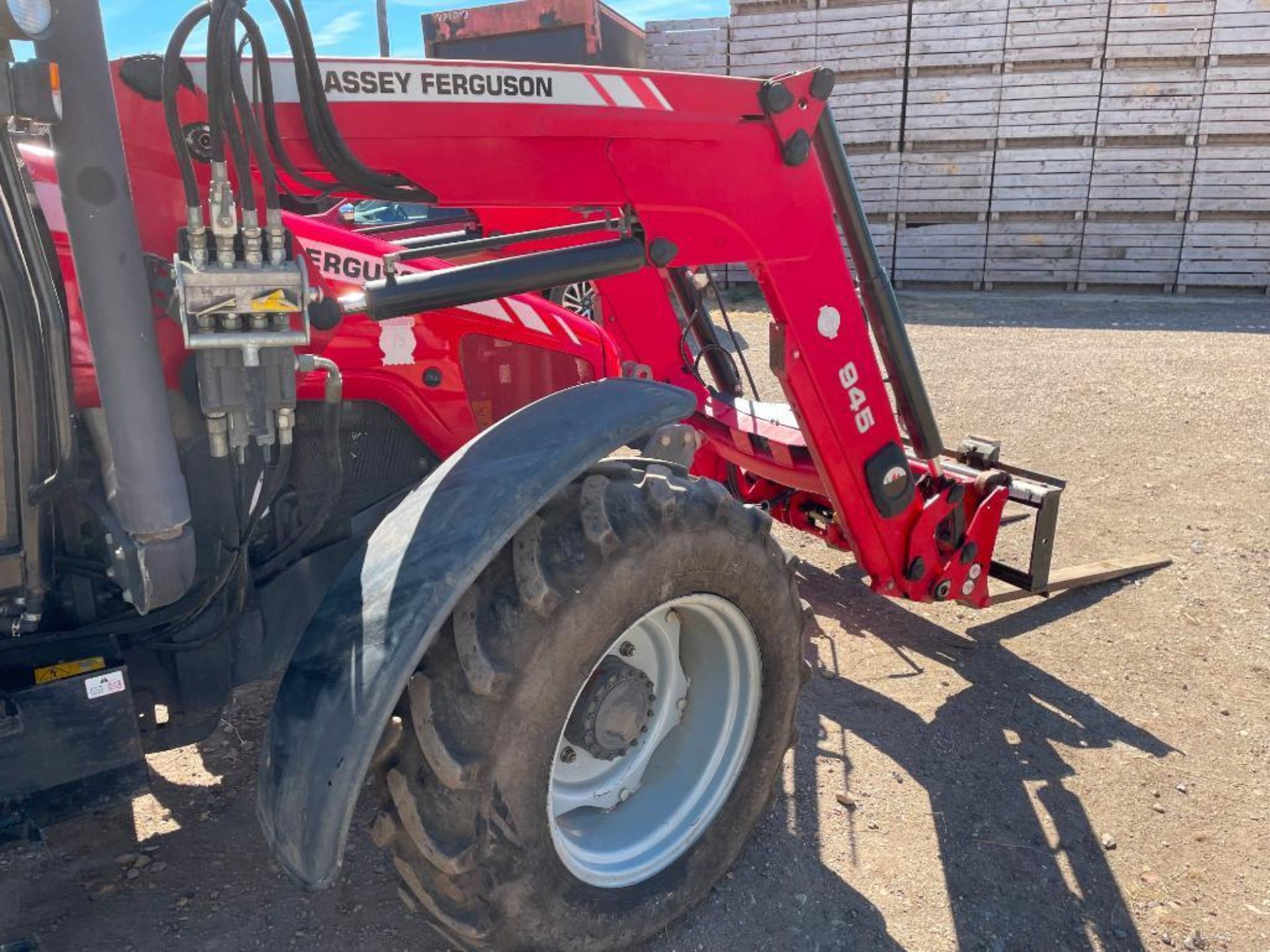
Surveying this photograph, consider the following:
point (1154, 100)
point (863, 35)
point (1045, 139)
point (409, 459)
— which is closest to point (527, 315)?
point (409, 459)

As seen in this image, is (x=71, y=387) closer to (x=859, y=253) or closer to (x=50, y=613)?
(x=50, y=613)

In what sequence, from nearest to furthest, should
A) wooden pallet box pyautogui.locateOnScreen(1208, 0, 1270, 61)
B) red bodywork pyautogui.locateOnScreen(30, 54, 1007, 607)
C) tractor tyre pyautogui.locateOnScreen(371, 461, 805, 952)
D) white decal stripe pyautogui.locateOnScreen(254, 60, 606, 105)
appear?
tractor tyre pyautogui.locateOnScreen(371, 461, 805, 952) → white decal stripe pyautogui.locateOnScreen(254, 60, 606, 105) → red bodywork pyautogui.locateOnScreen(30, 54, 1007, 607) → wooden pallet box pyautogui.locateOnScreen(1208, 0, 1270, 61)

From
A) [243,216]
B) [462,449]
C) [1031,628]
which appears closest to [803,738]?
[1031,628]

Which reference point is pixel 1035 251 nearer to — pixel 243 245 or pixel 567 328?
pixel 567 328

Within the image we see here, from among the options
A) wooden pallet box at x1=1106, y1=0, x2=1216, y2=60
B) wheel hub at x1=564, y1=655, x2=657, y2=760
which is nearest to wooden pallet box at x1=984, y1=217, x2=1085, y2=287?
wooden pallet box at x1=1106, y1=0, x2=1216, y2=60

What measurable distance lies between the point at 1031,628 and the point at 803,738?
1.36 meters

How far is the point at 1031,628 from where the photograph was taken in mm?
4109

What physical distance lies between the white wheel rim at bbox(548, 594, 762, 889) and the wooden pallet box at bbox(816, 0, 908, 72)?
38.3ft

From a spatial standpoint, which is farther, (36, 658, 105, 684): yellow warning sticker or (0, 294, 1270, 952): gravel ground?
(0, 294, 1270, 952): gravel ground

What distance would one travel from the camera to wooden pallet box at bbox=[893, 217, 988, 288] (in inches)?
507

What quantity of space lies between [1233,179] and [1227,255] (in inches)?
35.1

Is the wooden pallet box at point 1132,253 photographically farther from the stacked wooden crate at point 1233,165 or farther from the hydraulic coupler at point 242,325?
the hydraulic coupler at point 242,325

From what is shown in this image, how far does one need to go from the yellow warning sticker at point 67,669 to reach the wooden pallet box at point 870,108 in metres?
12.1

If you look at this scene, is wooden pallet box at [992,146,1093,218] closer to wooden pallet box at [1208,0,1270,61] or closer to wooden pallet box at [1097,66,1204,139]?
wooden pallet box at [1097,66,1204,139]
